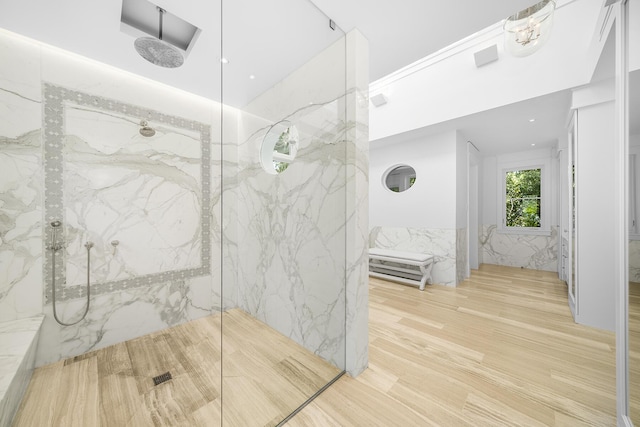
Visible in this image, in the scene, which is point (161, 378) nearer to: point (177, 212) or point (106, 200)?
point (177, 212)

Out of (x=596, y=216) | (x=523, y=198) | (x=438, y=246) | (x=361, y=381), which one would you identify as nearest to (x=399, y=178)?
(x=438, y=246)

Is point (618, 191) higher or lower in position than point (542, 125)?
lower

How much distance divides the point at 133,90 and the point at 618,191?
319cm

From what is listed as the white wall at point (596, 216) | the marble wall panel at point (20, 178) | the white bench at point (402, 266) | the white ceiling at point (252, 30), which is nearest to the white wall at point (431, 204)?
the white bench at point (402, 266)

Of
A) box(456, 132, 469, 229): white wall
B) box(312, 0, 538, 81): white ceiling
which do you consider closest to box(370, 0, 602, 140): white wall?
box(456, 132, 469, 229): white wall

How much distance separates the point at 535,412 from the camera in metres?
1.38

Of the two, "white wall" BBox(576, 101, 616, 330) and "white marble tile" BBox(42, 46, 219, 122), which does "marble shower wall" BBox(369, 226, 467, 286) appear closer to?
"white wall" BBox(576, 101, 616, 330)

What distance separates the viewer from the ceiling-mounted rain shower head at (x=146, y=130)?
1970 millimetres

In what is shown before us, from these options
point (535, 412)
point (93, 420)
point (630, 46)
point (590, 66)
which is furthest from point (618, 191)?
point (93, 420)

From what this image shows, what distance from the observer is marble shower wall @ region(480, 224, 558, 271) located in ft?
15.0

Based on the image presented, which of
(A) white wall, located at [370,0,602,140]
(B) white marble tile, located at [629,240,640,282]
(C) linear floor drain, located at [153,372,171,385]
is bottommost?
(C) linear floor drain, located at [153,372,171,385]

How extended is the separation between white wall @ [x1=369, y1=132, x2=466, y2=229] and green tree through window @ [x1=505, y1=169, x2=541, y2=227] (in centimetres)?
243

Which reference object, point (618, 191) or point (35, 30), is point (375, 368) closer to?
point (618, 191)

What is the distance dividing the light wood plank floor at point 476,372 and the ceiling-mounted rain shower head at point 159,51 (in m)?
2.58
